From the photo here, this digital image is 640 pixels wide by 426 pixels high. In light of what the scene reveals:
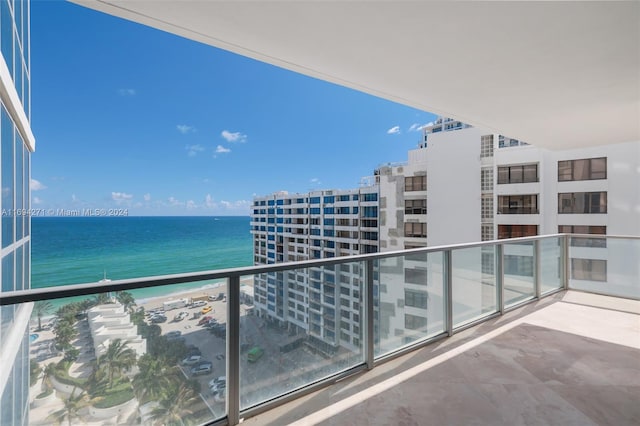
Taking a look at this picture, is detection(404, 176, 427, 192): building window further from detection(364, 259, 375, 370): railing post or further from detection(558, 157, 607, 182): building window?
detection(364, 259, 375, 370): railing post

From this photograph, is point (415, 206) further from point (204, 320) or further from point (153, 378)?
point (153, 378)

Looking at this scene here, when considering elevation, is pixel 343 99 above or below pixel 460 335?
above

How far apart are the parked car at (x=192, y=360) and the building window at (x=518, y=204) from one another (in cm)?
2310

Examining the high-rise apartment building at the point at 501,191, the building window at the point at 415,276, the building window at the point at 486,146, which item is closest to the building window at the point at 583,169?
the high-rise apartment building at the point at 501,191

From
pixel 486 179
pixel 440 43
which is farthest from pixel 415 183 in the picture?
pixel 440 43

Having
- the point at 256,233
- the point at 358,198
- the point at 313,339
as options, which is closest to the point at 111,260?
the point at 256,233

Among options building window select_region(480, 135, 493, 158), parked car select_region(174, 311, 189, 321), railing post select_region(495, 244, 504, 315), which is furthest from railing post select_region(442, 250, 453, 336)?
building window select_region(480, 135, 493, 158)

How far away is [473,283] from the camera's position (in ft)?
11.4

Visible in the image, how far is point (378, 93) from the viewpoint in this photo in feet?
9.78

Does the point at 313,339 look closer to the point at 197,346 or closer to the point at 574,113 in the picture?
the point at 197,346

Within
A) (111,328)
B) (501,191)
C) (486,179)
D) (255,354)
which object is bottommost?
(255,354)

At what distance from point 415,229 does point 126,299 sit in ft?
90.1

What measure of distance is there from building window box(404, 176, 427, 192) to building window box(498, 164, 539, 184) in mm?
6625

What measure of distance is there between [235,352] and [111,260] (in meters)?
43.5
